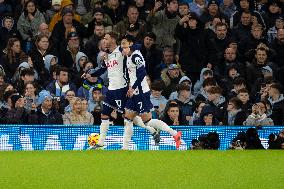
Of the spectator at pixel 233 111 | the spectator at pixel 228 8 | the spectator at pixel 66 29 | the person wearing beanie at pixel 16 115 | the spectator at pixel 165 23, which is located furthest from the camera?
the spectator at pixel 228 8

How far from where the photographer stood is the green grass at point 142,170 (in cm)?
977

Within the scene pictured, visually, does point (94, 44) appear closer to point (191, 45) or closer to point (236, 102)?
point (191, 45)

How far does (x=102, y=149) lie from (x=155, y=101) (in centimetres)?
269

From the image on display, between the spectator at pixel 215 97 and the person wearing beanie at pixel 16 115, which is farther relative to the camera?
the spectator at pixel 215 97

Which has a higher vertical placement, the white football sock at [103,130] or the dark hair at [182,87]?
the dark hair at [182,87]

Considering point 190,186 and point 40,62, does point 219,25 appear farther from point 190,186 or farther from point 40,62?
point 190,186

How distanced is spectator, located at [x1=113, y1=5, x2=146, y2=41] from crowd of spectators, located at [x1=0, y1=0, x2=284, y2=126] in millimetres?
23

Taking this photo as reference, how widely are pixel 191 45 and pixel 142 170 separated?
920 cm

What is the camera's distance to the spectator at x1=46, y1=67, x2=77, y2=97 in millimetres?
18891

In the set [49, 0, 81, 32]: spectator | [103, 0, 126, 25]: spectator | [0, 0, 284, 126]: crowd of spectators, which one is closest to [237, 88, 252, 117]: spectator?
[0, 0, 284, 126]: crowd of spectators

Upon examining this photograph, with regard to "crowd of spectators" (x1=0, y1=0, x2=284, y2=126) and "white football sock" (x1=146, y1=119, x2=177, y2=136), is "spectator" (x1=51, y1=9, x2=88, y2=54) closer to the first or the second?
"crowd of spectators" (x1=0, y1=0, x2=284, y2=126)

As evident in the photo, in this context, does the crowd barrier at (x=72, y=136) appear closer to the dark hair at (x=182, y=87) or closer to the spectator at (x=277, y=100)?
the spectator at (x=277, y=100)

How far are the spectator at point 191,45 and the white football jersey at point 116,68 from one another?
4.41m

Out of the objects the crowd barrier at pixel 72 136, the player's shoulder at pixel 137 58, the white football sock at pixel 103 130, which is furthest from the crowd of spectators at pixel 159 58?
the player's shoulder at pixel 137 58
